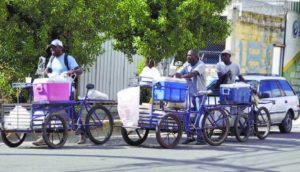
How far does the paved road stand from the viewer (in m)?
10.4

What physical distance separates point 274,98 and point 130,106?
6.36 m

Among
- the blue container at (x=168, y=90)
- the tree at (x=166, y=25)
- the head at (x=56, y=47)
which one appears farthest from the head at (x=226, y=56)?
the head at (x=56, y=47)

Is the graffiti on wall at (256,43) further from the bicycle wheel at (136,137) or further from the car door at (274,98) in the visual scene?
the bicycle wheel at (136,137)

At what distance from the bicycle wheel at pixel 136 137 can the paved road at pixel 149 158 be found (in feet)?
0.42

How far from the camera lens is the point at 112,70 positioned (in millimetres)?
22609

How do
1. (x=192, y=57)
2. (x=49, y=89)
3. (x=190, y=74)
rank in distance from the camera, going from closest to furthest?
(x=49, y=89)
(x=190, y=74)
(x=192, y=57)

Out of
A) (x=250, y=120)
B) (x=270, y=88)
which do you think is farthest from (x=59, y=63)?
(x=270, y=88)

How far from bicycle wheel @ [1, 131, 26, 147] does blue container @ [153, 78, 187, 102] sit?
246 centimetres

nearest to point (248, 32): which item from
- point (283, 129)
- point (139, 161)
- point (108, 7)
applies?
point (283, 129)

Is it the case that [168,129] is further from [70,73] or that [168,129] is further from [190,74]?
[70,73]

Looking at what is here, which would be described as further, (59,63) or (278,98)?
(278,98)

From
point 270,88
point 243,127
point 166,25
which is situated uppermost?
point 166,25

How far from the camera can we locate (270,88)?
1845cm

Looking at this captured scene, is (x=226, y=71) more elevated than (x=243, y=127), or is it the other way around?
(x=226, y=71)
